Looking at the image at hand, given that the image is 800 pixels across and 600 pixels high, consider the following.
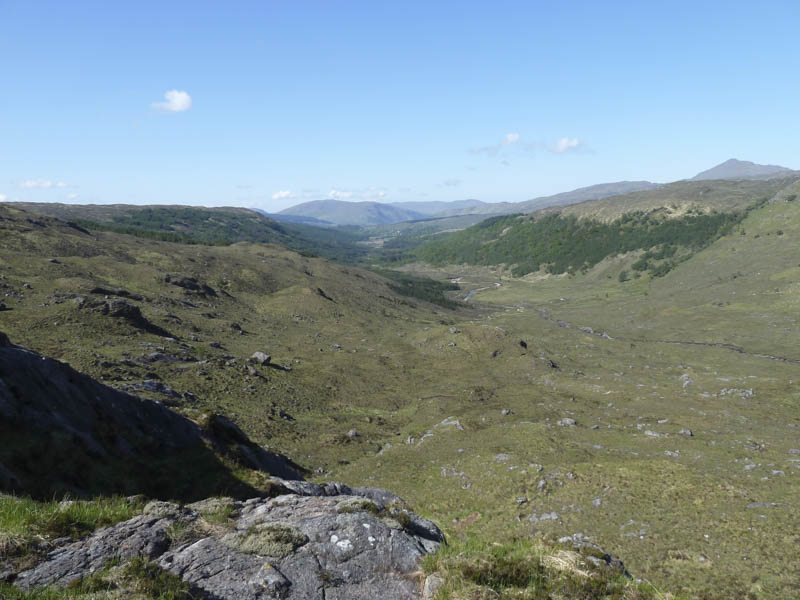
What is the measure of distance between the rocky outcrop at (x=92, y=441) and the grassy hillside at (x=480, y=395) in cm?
1317

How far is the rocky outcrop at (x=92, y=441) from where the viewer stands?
14.1 m

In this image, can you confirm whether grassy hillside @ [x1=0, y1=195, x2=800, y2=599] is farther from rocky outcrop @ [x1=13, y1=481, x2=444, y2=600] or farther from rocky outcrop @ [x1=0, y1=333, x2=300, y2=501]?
rocky outcrop @ [x1=0, y1=333, x2=300, y2=501]

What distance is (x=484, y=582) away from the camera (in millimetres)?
9820

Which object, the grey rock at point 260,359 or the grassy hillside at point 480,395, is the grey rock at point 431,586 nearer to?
the grassy hillside at point 480,395

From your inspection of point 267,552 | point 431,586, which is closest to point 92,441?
point 267,552

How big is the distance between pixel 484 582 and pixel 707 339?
394 feet

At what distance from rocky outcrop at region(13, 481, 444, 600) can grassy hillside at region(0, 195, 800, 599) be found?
8.41ft

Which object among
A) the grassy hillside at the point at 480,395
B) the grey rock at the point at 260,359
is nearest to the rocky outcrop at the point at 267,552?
the grassy hillside at the point at 480,395

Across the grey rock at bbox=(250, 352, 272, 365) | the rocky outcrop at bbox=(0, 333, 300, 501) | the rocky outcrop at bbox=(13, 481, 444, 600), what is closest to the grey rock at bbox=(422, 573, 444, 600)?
the rocky outcrop at bbox=(13, 481, 444, 600)

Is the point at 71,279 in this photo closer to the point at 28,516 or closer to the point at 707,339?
the point at 28,516

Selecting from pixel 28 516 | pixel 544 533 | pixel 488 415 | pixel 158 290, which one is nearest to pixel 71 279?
pixel 158 290

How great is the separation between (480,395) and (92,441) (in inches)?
1970

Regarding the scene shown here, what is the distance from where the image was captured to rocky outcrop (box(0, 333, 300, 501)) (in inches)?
556

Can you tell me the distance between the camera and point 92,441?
17156 mm
